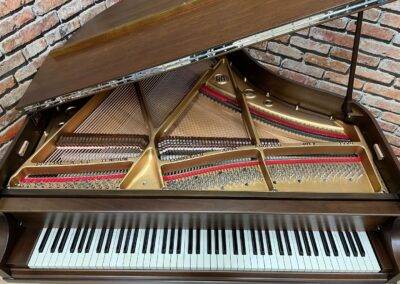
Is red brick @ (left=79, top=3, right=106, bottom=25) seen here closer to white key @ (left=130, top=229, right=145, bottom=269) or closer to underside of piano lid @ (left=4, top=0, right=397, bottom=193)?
underside of piano lid @ (left=4, top=0, right=397, bottom=193)

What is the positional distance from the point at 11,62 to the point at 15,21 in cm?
24

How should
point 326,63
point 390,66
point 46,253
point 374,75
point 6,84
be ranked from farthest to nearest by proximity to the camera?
1. point 326,63
2. point 374,75
3. point 390,66
4. point 6,84
5. point 46,253

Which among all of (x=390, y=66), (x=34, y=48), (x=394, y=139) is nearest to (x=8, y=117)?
(x=34, y=48)

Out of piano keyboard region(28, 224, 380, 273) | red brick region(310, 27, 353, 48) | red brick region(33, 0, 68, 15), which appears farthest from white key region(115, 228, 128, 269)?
red brick region(310, 27, 353, 48)

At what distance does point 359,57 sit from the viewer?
108 inches

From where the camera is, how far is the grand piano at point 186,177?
5.71 ft

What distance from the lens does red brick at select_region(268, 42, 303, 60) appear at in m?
2.95

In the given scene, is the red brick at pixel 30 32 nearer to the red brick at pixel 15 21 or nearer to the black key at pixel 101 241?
the red brick at pixel 15 21

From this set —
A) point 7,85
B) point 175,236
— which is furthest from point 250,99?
point 7,85

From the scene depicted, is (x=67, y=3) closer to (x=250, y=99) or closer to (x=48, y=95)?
(x=48, y=95)

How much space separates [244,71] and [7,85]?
150 centimetres

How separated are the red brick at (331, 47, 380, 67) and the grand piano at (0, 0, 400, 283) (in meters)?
0.72

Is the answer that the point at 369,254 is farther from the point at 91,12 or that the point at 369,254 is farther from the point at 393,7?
the point at 91,12

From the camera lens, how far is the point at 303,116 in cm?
232
